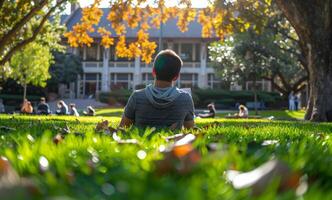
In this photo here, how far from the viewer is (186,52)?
252 feet

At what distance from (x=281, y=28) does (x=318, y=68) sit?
81.1 ft

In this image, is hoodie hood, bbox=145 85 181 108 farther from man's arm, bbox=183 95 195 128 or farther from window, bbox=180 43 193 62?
window, bbox=180 43 193 62

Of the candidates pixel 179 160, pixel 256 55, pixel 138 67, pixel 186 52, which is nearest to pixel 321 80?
pixel 179 160

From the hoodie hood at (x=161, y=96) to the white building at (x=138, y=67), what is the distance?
68940 mm

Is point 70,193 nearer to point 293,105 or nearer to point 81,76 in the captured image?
point 293,105

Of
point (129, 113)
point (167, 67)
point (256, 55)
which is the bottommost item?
point (129, 113)

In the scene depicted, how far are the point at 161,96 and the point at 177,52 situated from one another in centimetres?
7168

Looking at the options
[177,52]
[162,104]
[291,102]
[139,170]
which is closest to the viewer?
[139,170]

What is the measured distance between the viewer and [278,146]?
8.40 feet

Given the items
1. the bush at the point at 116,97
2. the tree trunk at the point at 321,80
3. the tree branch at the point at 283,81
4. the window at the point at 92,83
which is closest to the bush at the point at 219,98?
the bush at the point at 116,97

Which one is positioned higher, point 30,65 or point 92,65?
point 92,65

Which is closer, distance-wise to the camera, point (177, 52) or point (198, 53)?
point (198, 53)

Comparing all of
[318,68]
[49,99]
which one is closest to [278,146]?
[318,68]

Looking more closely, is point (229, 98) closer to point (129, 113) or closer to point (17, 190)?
point (129, 113)
